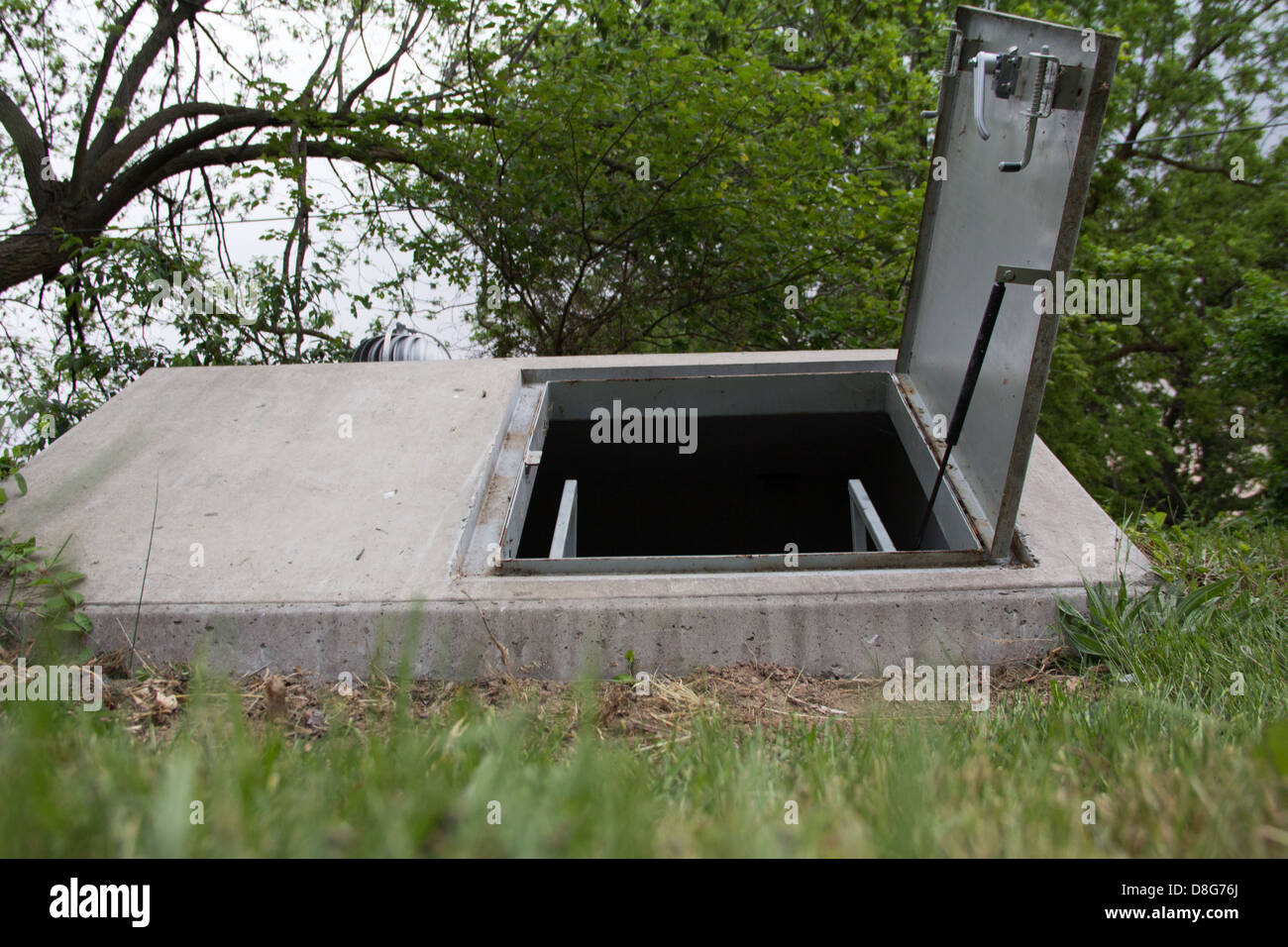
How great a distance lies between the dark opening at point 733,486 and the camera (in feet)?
17.9

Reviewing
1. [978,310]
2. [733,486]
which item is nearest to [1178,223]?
[733,486]

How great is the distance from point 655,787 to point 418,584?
1.65 meters

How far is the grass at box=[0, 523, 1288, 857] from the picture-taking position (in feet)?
3.55

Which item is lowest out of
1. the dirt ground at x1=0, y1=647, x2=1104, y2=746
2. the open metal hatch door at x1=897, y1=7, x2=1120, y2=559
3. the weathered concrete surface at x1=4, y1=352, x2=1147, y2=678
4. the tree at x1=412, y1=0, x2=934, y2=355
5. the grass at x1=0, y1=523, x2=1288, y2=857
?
the grass at x1=0, y1=523, x2=1288, y2=857

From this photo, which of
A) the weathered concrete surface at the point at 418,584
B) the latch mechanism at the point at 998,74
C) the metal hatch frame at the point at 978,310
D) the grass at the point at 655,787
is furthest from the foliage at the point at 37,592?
the latch mechanism at the point at 998,74

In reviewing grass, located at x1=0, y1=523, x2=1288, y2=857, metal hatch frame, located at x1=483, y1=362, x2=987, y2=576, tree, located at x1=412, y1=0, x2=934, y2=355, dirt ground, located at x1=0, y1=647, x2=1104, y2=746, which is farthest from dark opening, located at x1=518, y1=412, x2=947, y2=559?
tree, located at x1=412, y1=0, x2=934, y2=355

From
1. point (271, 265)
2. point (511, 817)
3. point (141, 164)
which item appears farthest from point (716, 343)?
point (511, 817)

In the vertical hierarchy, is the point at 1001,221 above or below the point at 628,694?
above

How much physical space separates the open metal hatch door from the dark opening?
77 centimetres

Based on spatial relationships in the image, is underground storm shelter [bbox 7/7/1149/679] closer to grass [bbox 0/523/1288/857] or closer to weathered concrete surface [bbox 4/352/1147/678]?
weathered concrete surface [bbox 4/352/1147/678]

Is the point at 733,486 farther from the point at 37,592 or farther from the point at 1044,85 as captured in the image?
the point at 37,592

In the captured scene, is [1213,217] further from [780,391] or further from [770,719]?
[770,719]

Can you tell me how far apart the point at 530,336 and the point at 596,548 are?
354 centimetres

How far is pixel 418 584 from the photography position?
10.3 feet
